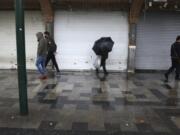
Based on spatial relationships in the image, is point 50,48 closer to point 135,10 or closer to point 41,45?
point 41,45

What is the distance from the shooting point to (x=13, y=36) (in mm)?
14133

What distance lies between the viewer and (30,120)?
21.6 ft

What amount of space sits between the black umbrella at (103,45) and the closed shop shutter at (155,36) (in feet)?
6.16

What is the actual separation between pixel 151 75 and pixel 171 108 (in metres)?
5.72

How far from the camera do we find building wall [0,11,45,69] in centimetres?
1395

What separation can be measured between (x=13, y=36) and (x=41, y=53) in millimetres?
3173

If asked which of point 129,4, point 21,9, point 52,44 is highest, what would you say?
point 129,4

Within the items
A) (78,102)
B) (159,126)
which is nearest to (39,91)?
(78,102)

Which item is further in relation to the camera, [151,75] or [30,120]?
[151,75]

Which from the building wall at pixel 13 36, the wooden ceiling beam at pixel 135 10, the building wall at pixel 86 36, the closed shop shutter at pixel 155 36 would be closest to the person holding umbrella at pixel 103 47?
the building wall at pixel 86 36

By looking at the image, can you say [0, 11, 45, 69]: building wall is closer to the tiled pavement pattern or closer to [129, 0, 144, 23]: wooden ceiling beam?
the tiled pavement pattern

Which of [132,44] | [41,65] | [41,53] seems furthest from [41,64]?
[132,44]

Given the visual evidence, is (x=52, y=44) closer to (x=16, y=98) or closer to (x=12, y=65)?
(x=12, y=65)

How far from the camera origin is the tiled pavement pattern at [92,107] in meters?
6.21
